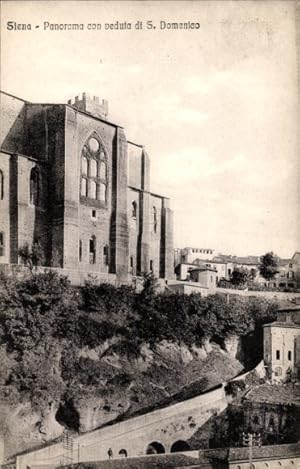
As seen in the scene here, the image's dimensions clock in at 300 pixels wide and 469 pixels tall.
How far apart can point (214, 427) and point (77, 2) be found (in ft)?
33.1

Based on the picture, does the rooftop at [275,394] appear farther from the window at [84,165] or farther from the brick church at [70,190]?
the window at [84,165]

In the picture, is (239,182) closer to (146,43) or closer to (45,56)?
(146,43)

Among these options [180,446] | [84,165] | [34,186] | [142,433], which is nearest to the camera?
[142,433]

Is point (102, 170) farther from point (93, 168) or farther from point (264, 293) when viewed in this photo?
point (264, 293)

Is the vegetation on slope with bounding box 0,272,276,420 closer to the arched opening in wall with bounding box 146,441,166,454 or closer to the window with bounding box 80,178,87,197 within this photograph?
the arched opening in wall with bounding box 146,441,166,454

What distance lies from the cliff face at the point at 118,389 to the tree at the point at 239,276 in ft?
8.58

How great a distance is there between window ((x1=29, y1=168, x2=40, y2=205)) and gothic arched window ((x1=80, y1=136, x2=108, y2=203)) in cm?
126

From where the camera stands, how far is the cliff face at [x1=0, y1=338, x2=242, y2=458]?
1254 cm

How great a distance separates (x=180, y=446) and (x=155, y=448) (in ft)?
2.19

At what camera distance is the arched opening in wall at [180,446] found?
45.7ft

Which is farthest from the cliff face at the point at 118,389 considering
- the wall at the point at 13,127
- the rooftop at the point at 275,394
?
the wall at the point at 13,127

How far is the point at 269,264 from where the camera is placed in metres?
15.6

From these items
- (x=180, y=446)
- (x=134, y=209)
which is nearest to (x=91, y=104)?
(x=134, y=209)

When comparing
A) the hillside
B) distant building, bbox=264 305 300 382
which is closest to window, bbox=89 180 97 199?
the hillside
